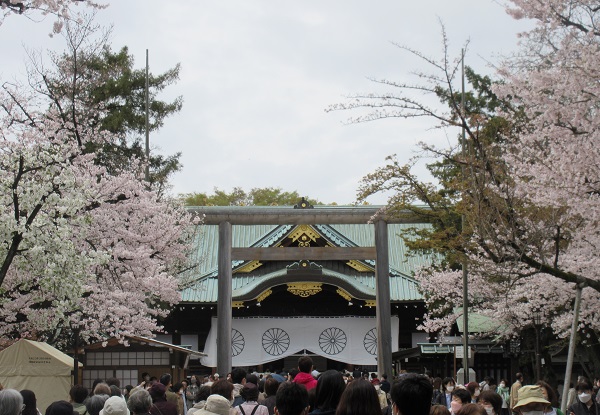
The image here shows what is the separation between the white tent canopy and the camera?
14.8m

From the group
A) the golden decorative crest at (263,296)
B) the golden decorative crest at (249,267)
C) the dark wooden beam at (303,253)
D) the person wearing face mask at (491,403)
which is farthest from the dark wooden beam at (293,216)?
the person wearing face mask at (491,403)

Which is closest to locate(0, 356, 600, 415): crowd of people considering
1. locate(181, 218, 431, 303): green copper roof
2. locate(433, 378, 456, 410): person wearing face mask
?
locate(433, 378, 456, 410): person wearing face mask

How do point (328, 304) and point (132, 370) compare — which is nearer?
point (132, 370)

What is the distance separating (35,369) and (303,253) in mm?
10900

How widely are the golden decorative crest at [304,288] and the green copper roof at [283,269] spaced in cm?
68

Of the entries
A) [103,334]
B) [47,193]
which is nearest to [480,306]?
[103,334]

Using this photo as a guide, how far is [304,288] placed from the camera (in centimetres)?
3098

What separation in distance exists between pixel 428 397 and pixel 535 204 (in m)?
9.49

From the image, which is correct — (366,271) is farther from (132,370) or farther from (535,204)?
(535,204)

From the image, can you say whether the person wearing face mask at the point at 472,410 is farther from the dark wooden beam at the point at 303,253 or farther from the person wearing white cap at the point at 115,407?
the dark wooden beam at the point at 303,253

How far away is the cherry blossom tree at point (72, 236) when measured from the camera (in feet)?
49.3

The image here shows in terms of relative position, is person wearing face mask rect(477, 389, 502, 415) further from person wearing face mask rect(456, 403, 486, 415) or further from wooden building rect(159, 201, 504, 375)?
wooden building rect(159, 201, 504, 375)

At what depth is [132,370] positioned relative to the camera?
71.4 ft

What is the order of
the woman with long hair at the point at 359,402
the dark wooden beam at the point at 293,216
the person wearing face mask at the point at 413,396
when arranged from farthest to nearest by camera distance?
the dark wooden beam at the point at 293,216 → the woman with long hair at the point at 359,402 → the person wearing face mask at the point at 413,396
